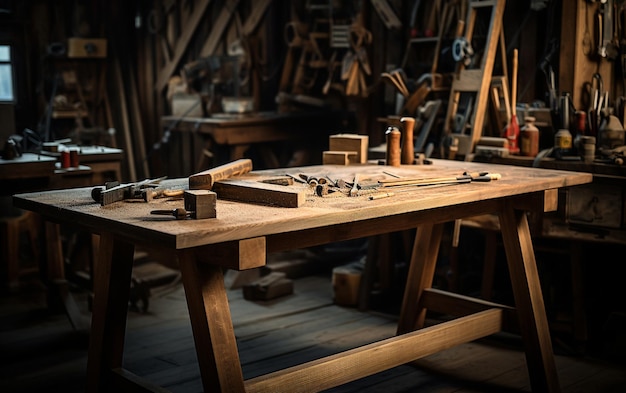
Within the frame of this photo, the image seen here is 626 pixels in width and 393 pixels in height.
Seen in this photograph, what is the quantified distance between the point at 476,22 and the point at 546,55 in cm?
56

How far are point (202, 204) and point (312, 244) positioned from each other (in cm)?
58

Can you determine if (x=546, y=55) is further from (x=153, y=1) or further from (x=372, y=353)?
(x=153, y=1)

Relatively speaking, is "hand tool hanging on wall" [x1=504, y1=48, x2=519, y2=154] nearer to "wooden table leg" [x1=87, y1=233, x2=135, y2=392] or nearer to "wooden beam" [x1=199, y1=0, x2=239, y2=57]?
"wooden table leg" [x1=87, y1=233, x2=135, y2=392]

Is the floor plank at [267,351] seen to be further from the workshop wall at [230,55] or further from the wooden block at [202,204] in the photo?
the wooden block at [202,204]

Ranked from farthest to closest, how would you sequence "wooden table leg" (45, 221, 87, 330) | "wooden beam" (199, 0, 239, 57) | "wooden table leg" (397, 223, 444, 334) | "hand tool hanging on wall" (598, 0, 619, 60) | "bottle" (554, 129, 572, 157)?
"wooden beam" (199, 0, 239, 57)
"wooden table leg" (45, 221, 87, 330)
"hand tool hanging on wall" (598, 0, 619, 60)
"bottle" (554, 129, 572, 157)
"wooden table leg" (397, 223, 444, 334)

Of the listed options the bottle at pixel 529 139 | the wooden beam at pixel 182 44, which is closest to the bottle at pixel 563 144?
the bottle at pixel 529 139

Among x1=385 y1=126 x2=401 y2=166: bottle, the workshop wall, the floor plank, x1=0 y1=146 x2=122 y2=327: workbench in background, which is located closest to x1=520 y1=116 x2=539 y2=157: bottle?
the workshop wall

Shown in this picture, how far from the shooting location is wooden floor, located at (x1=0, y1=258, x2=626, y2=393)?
178 inches

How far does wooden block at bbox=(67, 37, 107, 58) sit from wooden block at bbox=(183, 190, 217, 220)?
18.2ft

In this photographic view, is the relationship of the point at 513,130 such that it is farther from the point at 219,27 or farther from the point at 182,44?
the point at 182,44

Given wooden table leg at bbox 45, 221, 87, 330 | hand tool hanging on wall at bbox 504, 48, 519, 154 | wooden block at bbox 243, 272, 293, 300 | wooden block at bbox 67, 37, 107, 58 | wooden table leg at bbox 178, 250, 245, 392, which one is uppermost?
wooden block at bbox 67, 37, 107, 58

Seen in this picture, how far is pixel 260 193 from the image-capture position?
3412 mm

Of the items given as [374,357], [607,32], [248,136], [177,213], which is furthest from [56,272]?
[607,32]

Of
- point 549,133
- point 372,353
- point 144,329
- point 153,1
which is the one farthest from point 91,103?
point 372,353
